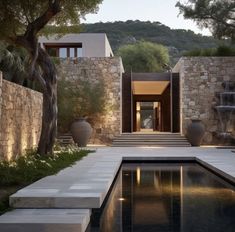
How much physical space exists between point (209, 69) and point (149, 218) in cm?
1354

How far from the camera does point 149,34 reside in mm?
52031

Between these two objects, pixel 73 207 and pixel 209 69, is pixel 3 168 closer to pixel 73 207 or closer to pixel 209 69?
pixel 73 207

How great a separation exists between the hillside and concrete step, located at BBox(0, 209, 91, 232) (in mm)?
43090

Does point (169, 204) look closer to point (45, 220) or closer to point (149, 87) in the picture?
point (45, 220)

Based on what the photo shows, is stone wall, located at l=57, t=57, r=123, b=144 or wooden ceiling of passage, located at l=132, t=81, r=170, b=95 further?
wooden ceiling of passage, located at l=132, t=81, r=170, b=95

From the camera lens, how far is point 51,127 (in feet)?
31.9

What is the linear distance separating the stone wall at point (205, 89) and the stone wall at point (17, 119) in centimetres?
706

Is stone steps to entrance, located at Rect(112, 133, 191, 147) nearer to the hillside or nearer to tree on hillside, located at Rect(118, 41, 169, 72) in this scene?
tree on hillside, located at Rect(118, 41, 169, 72)

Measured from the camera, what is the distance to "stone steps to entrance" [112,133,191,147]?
16.6m

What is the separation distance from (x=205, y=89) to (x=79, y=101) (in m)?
5.11

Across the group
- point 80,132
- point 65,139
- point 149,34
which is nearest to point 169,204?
point 80,132

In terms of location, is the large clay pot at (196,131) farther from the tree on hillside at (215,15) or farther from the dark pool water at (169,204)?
the dark pool water at (169,204)

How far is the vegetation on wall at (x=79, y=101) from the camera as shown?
55.1 ft

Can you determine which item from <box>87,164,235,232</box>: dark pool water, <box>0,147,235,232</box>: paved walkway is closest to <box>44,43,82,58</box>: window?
<box>87,164,235,232</box>: dark pool water
